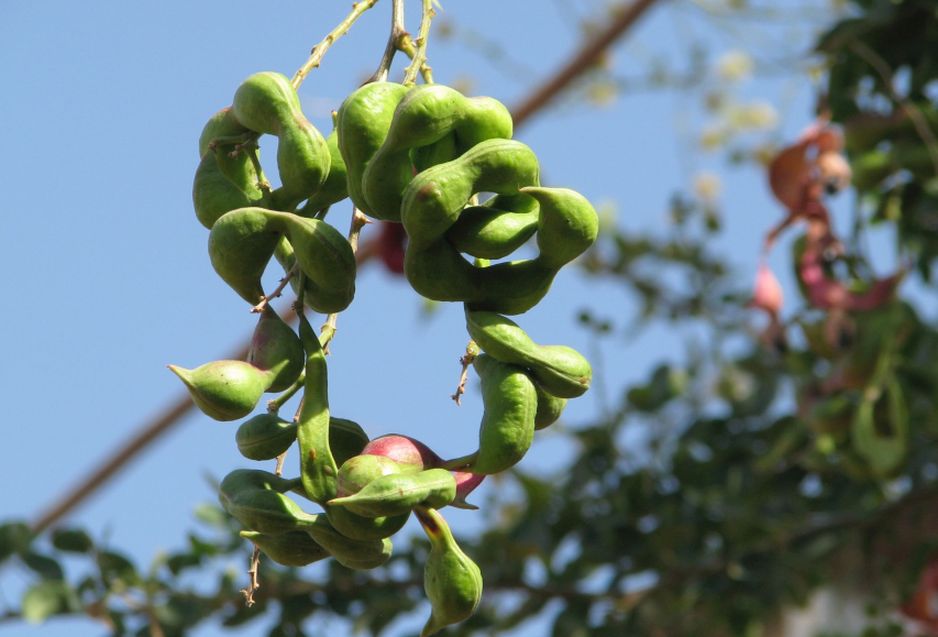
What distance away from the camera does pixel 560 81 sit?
2.16 metres

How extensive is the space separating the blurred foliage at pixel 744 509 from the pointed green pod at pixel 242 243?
1.16 meters

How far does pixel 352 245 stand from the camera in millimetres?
718

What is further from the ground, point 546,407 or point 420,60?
point 420,60

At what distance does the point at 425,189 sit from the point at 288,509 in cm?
17

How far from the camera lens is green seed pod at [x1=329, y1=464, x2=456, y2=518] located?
64 centimetres

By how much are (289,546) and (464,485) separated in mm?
90

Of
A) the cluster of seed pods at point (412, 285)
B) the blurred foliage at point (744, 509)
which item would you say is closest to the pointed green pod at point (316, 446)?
the cluster of seed pods at point (412, 285)

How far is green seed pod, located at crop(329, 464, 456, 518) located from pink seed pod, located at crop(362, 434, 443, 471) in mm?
21

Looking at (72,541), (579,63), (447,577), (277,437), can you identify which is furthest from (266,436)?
(579,63)

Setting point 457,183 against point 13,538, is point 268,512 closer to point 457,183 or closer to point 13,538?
point 457,183

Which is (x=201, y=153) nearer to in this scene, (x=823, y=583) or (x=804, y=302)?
(x=804, y=302)

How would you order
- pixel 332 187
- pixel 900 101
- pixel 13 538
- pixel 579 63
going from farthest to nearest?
pixel 579 63, pixel 13 538, pixel 900 101, pixel 332 187

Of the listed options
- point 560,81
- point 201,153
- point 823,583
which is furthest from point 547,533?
point 201,153

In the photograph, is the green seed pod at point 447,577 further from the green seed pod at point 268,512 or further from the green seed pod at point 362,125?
the green seed pod at point 362,125
